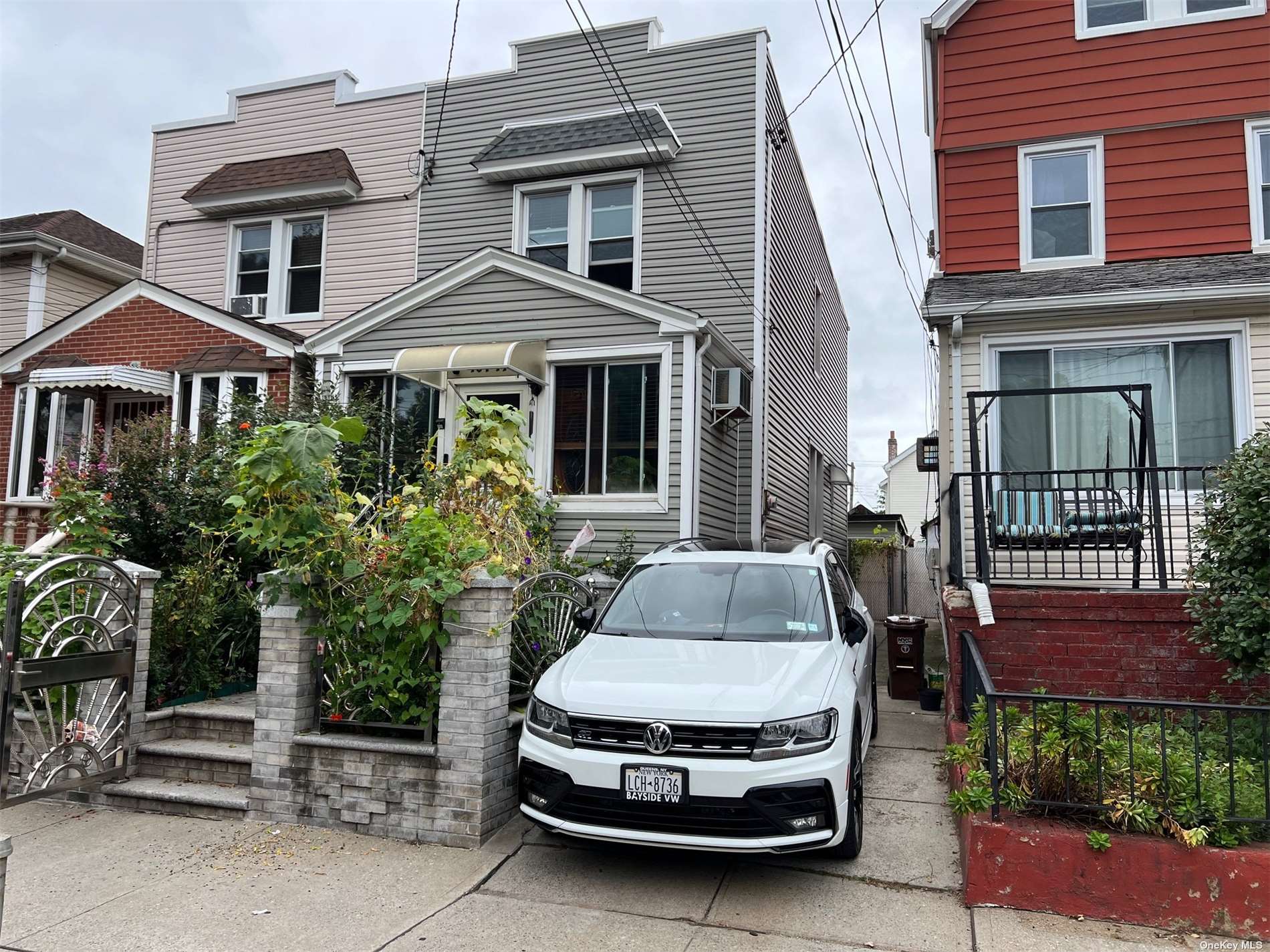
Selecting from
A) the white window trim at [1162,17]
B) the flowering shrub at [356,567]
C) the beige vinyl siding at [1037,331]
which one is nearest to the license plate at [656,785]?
the flowering shrub at [356,567]

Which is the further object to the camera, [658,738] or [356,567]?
A: [356,567]

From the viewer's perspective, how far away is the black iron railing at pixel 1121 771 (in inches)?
168

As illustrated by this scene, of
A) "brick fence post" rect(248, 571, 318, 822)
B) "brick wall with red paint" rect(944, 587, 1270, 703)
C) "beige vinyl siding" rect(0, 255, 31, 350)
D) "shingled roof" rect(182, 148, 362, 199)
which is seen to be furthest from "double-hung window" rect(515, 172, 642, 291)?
"beige vinyl siding" rect(0, 255, 31, 350)

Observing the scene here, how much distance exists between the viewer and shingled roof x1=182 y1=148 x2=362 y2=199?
45.1 ft

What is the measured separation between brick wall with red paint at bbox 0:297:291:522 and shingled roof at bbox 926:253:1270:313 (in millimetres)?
8892

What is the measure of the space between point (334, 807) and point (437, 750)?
849 mm

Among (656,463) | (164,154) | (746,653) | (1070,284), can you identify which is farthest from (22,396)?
(1070,284)

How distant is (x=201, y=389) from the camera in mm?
12141

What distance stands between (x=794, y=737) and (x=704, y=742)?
477mm

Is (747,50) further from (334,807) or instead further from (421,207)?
Answer: (334,807)

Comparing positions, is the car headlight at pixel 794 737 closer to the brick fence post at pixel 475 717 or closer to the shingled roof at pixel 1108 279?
the brick fence post at pixel 475 717

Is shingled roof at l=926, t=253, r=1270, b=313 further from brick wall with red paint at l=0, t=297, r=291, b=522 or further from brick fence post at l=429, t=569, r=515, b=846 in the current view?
brick wall with red paint at l=0, t=297, r=291, b=522

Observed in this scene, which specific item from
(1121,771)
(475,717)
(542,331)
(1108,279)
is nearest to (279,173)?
(542,331)

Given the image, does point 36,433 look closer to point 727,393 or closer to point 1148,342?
point 727,393
